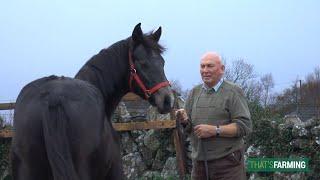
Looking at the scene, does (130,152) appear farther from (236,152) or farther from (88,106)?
(88,106)

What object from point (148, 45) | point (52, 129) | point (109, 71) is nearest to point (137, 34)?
point (148, 45)

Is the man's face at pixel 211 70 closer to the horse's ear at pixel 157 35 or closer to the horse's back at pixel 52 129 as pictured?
the horse's ear at pixel 157 35

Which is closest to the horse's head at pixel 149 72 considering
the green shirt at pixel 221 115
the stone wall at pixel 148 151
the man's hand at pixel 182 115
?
the man's hand at pixel 182 115

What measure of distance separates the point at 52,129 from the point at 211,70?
5.42 ft

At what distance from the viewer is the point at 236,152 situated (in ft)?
14.2

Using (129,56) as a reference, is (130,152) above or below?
below

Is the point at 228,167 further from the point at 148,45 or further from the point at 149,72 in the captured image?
the point at 148,45

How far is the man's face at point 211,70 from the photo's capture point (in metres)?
4.28

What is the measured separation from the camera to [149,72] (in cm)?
432

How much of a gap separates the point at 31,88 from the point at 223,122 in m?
1.64

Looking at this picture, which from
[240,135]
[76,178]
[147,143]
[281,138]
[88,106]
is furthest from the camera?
[147,143]

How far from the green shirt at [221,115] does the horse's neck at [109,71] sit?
688 millimetres

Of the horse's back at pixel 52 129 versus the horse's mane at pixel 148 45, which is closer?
the horse's back at pixel 52 129

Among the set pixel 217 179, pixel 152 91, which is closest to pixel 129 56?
pixel 152 91
